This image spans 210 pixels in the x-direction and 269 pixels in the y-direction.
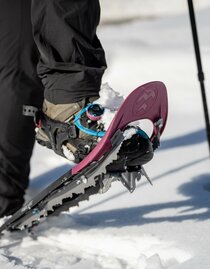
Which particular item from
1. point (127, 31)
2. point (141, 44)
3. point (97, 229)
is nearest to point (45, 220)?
point (97, 229)

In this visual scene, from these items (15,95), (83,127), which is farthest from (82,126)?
(15,95)

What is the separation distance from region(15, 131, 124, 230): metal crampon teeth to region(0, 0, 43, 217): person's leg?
0.19 meters

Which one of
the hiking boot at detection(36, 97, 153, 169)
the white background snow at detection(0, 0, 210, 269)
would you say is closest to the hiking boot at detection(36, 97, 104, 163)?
the hiking boot at detection(36, 97, 153, 169)

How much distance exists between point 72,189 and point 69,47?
0.49 meters

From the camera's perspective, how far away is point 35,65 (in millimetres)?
2676

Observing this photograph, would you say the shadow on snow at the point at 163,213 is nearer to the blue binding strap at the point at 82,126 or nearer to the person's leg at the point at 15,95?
the person's leg at the point at 15,95

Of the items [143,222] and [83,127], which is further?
[143,222]

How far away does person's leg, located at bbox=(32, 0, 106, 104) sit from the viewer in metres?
2.25

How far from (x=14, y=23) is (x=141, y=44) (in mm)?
3371

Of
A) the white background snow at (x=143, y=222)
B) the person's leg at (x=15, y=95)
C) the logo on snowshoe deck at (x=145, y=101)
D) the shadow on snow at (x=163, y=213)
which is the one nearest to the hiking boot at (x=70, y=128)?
the logo on snowshoe deck at (x=145, y=101)

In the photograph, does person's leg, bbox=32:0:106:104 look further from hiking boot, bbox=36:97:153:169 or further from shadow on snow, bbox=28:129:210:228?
shadow on snow, bbox=28:129:210:228

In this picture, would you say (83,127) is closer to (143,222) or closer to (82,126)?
(82,126)

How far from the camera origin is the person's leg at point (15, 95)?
2572mm

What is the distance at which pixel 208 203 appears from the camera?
278cm
